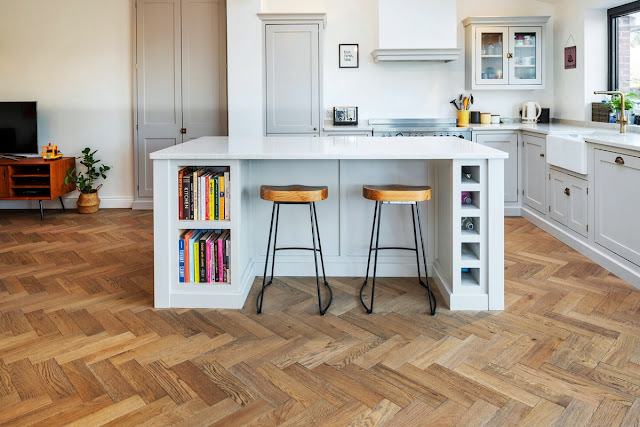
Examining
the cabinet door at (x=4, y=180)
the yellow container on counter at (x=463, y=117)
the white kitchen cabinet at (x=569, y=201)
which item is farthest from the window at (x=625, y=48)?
the cabinet door at (x=4, y=180)

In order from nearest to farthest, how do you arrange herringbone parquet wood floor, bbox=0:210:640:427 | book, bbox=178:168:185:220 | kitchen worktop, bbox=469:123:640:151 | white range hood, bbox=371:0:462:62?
herringbone parquet wood floor, bbox=0:210:640:427, book, bbox=178:168:185:220, kitchen worktop, bbox=469:123:640:151, white range hood, bbox=371:0:462:62

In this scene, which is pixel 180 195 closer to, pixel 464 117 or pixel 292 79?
pixel 292 79

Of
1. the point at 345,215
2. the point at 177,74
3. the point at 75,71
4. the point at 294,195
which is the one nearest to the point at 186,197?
the point at 294,195

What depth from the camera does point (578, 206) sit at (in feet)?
13.5

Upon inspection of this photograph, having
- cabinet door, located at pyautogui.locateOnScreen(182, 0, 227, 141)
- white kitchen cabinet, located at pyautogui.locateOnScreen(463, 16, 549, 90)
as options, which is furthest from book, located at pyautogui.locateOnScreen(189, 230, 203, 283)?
white kitchen cabinet, located at pyautogui.locateOnScreen(463, 16, 549, 90)

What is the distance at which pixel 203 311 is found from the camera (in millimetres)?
2926

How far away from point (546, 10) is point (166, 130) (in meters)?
4.27

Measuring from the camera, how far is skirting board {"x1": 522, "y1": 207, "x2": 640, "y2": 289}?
3.35 m

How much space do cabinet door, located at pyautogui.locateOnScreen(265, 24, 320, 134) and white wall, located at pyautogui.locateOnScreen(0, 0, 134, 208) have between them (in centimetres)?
163

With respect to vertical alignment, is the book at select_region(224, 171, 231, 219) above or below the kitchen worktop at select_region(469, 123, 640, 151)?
below

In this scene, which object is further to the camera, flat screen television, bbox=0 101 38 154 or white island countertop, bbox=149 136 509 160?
flat screen television, bbox=0 101 38 154

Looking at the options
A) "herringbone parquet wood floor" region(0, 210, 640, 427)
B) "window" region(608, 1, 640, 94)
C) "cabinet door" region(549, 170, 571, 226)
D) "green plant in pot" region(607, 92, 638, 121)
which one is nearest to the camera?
"herringbone parquet wood floor" region(0, 210, 640, 427)

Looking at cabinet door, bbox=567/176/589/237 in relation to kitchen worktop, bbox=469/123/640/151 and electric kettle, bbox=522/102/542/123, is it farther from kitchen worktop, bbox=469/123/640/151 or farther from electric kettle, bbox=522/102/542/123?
electric kettle, bbox=522/102/542/123

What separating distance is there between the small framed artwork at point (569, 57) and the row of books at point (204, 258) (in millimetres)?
4149
